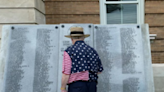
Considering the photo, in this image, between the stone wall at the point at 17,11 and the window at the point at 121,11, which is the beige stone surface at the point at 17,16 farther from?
the window at the point at 121,11

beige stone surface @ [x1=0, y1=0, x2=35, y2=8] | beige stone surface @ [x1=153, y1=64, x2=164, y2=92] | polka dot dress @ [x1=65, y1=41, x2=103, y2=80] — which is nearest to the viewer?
polka dot dress @ [x1=65, y1=41, x2=103, y2=80]

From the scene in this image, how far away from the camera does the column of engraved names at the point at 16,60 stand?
13.8ft

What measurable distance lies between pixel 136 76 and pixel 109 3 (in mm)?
2874

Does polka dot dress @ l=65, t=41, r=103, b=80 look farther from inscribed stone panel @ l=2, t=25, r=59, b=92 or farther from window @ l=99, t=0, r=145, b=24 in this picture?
window @ l=99, t=0, r=145, b=24

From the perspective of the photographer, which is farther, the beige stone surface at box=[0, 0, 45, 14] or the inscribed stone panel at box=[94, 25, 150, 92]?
the beige stone surface at box=[0, 0, 45, 14]

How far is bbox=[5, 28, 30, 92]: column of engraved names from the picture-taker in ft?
13.8

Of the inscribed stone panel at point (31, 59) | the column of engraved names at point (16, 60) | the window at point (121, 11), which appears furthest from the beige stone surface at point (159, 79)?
the column of engraved names at point (16, 60)

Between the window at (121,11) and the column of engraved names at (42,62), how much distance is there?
251cm

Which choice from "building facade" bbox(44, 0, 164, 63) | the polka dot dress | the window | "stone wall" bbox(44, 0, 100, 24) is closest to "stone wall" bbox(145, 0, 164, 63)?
"building facade" bbox(44, 0, 164, 63)

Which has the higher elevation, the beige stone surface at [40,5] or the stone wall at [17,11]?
the beige stone surface at [40,5]

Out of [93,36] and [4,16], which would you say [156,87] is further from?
[4,16]

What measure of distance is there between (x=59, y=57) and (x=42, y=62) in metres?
0.33

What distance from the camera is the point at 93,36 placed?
444 cm

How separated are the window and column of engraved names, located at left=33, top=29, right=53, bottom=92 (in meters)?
2.51
